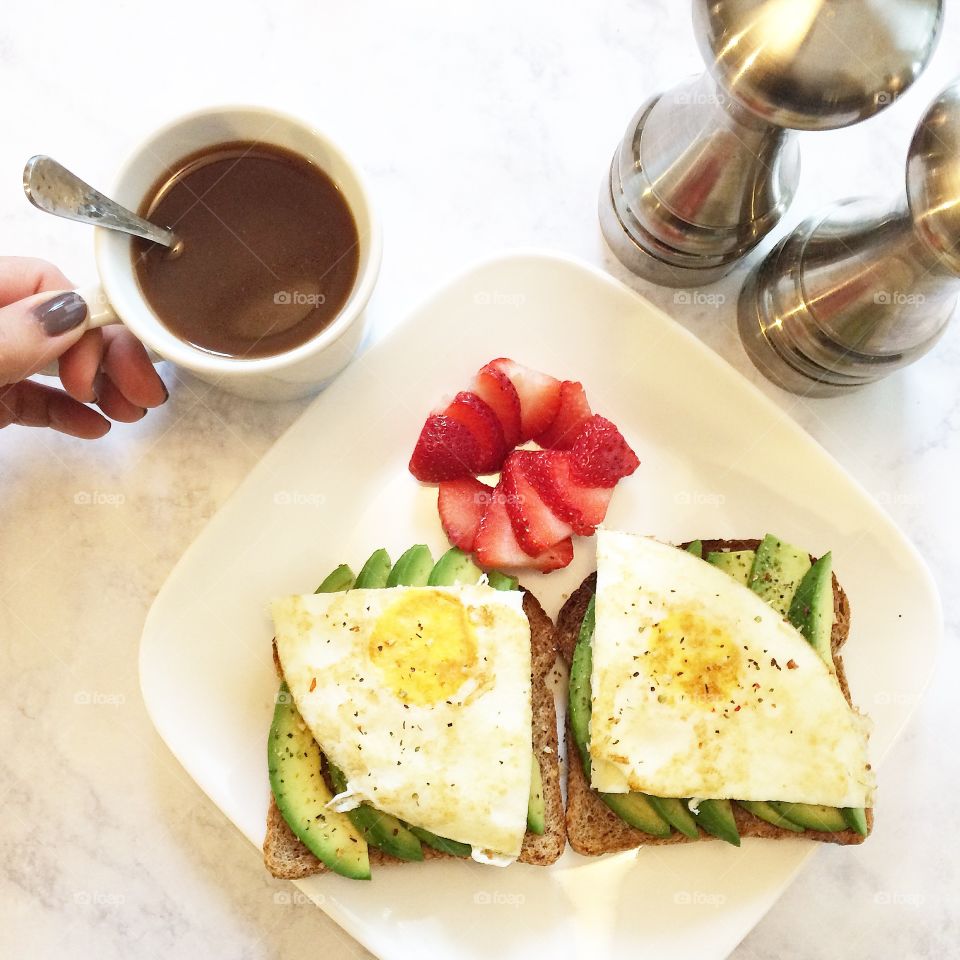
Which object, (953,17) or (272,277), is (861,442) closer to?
(953,17)

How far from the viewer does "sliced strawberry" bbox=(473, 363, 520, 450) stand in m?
2.03

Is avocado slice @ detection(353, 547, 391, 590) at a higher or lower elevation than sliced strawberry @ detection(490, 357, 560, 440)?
lower

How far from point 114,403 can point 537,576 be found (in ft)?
3.50

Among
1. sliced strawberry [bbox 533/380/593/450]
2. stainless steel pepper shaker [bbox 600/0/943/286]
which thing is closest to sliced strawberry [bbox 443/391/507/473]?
sliced strawberry [bbox 533/380/593/450]

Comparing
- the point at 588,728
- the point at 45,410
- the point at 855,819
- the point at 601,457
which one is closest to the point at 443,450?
the point at 601,457

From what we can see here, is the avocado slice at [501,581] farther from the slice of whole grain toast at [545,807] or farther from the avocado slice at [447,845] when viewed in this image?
the avocado slice at [447,845]

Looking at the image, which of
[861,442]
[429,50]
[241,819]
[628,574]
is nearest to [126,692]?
[241,819]

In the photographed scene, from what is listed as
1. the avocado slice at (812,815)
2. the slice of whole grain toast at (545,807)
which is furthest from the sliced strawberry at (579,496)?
the avocado slice at (812,815)

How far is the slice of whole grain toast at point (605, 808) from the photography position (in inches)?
78.4

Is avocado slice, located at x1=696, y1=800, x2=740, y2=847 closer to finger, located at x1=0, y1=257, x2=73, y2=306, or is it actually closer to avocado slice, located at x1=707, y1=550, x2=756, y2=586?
avocado slice, located at x1=707, y1=550, x2=756, y2=586

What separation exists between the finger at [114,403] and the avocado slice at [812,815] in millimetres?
1685

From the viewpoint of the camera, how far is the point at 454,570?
2014 mm

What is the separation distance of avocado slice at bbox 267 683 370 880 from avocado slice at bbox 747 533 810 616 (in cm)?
106

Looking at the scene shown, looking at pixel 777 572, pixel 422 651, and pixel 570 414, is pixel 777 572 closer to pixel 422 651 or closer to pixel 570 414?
pixel 570 414
